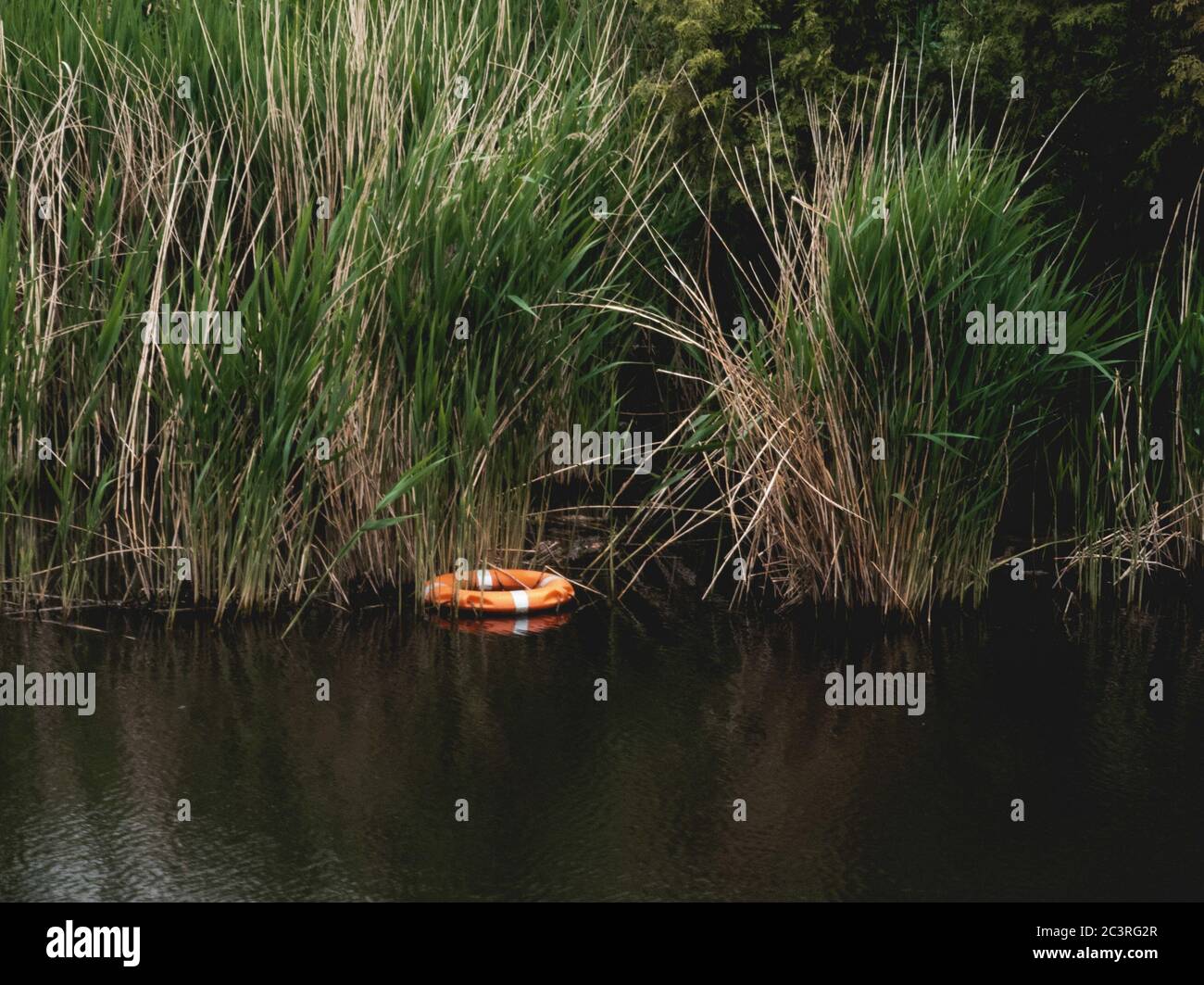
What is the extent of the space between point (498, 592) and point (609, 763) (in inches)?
77.0

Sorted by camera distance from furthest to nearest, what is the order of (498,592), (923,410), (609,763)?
(498,592) → (923,410) → (609,763)

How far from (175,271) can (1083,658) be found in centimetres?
456

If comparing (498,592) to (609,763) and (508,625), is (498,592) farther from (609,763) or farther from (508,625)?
(609,763)

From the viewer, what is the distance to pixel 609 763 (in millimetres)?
6309

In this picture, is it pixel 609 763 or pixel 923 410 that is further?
pixel 923 410

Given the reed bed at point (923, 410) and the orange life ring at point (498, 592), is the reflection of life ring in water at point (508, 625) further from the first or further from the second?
the reed bed at point (923, 410)

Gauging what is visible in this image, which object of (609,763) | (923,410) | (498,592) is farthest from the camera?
(498,592)

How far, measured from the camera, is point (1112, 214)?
9734mm

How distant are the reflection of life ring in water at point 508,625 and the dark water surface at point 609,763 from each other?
4.3 inches

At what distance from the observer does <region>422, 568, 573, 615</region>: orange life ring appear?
8086mm

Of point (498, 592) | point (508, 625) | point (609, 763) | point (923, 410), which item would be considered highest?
point (923, 410)

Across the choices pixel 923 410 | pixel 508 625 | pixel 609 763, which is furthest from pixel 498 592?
pixel 923 410

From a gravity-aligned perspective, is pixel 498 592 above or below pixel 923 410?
below

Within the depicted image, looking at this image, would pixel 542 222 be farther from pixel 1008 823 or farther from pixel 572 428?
pixel 1008 823
